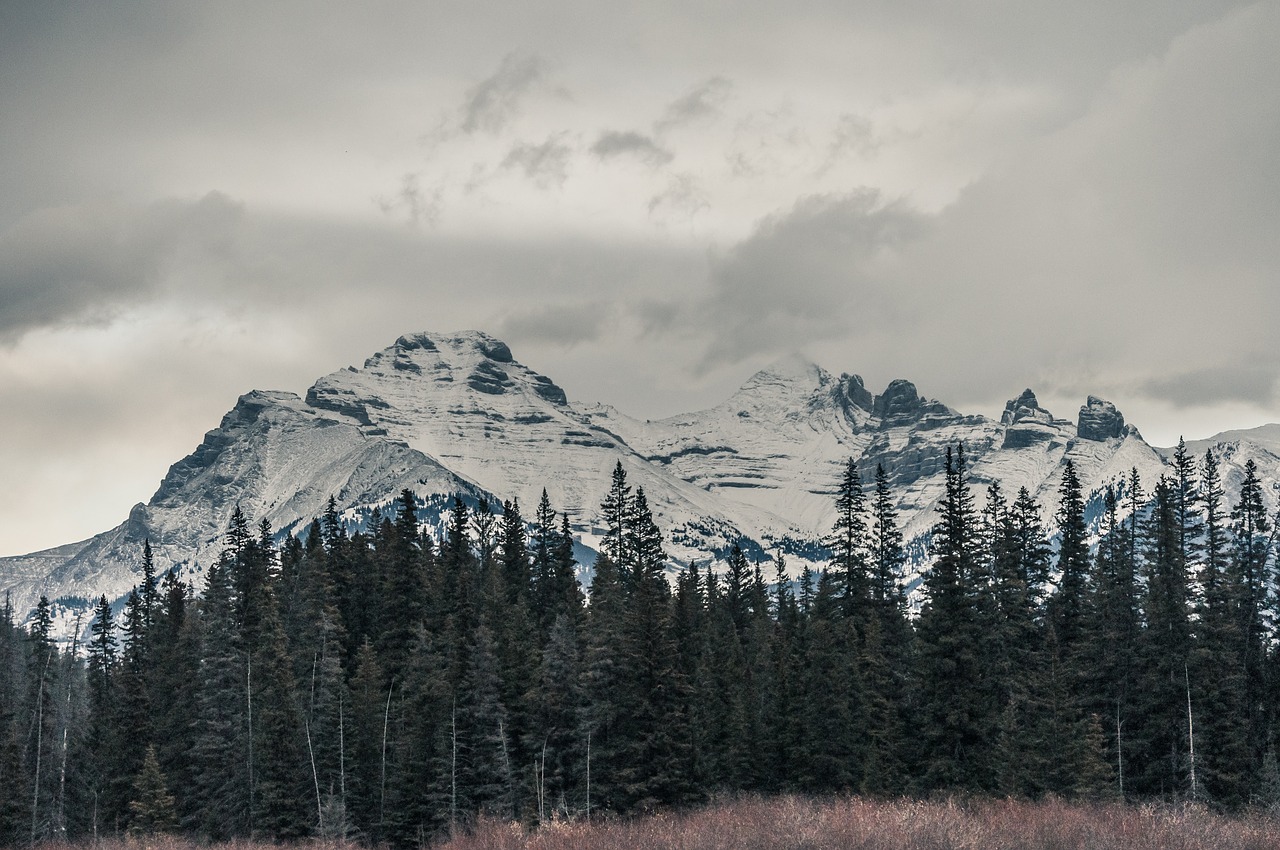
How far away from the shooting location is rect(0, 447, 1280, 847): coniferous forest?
57719 mm

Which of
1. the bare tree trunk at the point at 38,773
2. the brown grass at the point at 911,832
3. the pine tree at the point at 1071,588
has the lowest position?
the bare tree trunk at the point at 38,773

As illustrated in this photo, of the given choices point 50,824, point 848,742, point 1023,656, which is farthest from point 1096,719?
point 50,824

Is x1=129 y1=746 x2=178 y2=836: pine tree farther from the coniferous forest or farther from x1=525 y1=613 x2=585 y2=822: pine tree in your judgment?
x1=525 y1=613 x2=585 y2=822: pine tree

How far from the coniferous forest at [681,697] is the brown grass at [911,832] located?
18344mm

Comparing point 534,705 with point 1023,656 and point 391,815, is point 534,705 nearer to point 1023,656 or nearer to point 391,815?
point 391,815

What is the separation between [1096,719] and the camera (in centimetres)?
5953

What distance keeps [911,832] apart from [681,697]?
3544 centimetres

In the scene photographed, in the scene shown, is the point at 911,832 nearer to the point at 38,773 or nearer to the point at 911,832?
the point at 911,832

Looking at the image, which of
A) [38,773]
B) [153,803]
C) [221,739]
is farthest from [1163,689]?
[38,773]

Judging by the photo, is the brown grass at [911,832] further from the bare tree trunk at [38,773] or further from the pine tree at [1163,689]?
the bare tree trunk at [38,773]

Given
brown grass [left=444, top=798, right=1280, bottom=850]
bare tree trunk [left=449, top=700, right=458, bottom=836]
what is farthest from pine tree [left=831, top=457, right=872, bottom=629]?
brown grass [left=444, top=798, right=1280, bottom=850]

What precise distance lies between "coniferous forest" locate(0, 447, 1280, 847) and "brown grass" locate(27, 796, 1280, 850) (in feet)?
60.2

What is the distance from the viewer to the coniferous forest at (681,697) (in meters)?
57.7

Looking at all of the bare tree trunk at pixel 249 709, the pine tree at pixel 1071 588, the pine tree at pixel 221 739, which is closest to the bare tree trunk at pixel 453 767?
the bare tree trunk at pixel 249 709
